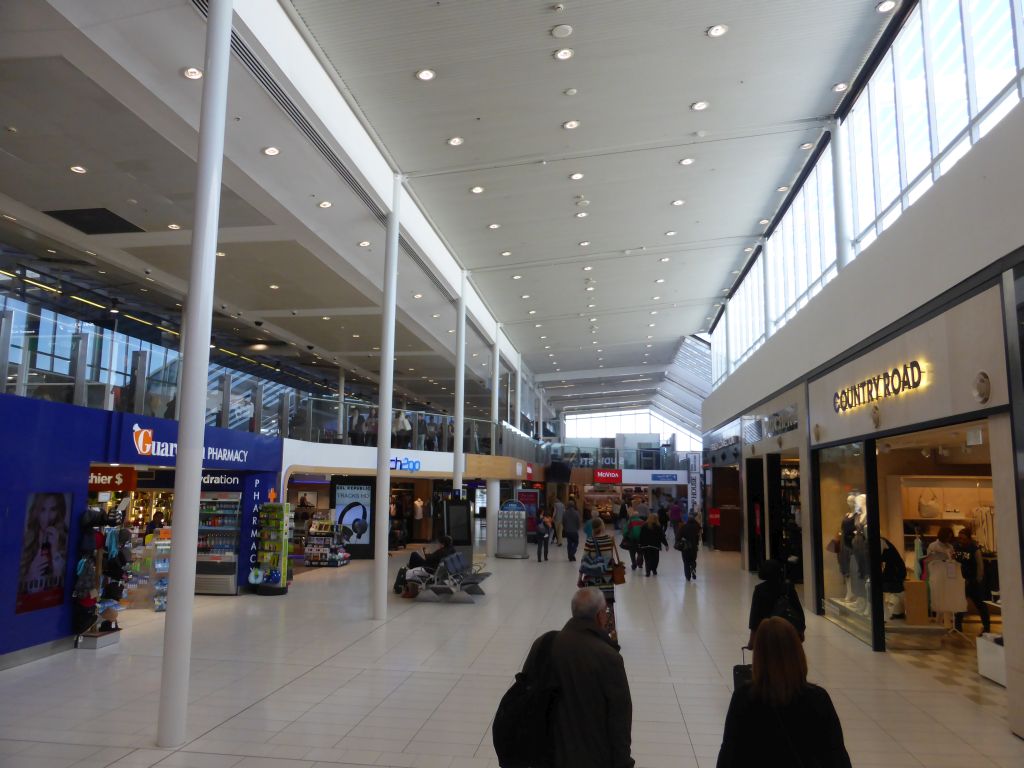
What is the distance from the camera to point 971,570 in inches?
373

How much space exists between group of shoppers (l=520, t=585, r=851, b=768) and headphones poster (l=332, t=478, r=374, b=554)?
15.2 metres

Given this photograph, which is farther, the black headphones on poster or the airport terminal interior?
the black headphones on poster

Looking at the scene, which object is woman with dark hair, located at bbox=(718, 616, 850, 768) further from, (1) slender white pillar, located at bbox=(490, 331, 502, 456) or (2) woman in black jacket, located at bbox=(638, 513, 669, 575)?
(1) slender white pillar, located at bbox=(490, 331, 502, 456)

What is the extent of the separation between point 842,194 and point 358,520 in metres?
12.9

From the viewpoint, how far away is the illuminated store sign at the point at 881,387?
7.16 m

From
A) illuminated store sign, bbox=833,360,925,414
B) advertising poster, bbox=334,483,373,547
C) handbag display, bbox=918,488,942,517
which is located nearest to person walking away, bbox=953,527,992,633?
handbag display, bbox=918,488,942,517

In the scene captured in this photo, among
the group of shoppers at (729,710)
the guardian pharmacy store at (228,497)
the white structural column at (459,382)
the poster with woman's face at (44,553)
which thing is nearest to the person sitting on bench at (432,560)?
the guardian pharmacy store at (228,497)

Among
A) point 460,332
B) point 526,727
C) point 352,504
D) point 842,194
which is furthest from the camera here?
point 352,504

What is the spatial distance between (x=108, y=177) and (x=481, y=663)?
8117mm

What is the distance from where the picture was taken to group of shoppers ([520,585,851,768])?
2.32 m

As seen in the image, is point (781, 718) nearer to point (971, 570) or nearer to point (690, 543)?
point (971, 570)

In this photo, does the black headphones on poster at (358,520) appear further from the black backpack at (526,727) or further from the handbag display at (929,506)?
the black backpack at (526,727)

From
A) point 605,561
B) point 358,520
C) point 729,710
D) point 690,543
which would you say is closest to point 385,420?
point 605,561

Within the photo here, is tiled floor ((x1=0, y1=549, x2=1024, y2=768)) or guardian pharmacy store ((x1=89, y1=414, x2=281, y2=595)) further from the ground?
guardian pharmacy store ((x1=89, y1=414, x2=281, y2=595))
